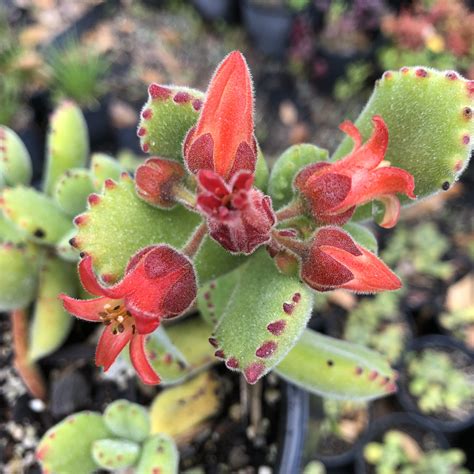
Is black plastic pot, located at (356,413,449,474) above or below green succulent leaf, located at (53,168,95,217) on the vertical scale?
below

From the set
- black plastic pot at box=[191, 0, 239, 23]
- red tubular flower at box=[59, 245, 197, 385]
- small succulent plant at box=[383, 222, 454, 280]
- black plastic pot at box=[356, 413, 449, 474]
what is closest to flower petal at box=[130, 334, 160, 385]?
red tubular flower at box=[59, 245, 197, 385]

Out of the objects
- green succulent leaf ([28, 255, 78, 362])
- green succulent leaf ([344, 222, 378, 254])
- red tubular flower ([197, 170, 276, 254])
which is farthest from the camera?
green succulent leaf ([28, 255, 78, 362])

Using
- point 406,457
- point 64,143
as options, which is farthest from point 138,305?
point 406,457

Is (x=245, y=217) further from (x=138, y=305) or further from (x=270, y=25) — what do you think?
(x=270, y=25)

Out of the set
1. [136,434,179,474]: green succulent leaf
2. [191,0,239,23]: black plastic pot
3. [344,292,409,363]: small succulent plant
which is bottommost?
[344,292,409,363]: small succulent plant

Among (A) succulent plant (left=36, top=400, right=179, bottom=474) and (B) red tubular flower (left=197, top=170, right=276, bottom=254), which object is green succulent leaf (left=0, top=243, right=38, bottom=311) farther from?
(B) red tubular flower (left=197, top=170, right=276, bottom=254)

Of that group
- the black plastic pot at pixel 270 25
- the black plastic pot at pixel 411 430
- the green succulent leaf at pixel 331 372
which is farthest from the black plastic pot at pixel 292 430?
the black plastic pot at pixel 270 25

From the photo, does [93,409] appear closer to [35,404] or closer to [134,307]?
[35,404]
